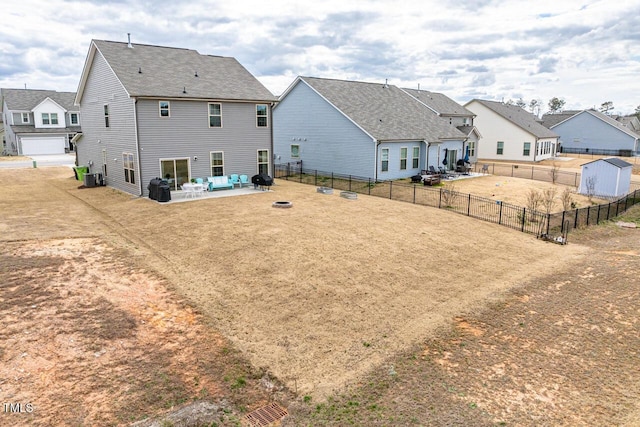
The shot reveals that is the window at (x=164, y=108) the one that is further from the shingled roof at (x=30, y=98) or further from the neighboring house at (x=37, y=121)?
the shingled roof at (x=30, y=98)

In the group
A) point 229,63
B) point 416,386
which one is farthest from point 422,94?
point 416,386

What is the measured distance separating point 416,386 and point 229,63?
2673cm

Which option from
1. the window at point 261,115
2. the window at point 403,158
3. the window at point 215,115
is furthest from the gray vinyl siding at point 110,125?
the window at point 403,158

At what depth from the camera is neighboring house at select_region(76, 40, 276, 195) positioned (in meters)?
23.1

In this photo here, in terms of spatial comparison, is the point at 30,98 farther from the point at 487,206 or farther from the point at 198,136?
the point at 487,206

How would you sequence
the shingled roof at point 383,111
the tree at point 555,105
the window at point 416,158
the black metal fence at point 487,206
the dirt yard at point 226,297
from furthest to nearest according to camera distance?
the tree at point 555,105 → the window at point 416,158 → the shingled roof at point 383,111 → the black metal fence at point 487,206 → the dirt yard at point 226,297

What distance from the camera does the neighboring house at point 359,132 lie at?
3045cm

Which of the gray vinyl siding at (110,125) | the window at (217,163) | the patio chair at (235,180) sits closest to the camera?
the gray vinyl siding at (110,125)

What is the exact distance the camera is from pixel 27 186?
2728 cm

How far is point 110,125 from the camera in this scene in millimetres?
25594

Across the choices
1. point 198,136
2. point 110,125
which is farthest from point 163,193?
point 110,125

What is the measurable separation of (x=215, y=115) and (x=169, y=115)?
2.81 meters

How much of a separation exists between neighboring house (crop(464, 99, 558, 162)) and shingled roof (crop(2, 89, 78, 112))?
166 ft

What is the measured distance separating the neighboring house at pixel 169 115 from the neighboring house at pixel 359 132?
6.15 meters
